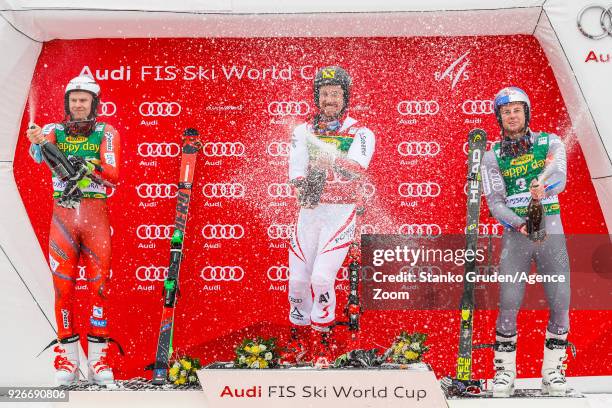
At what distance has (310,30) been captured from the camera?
402 centimetres

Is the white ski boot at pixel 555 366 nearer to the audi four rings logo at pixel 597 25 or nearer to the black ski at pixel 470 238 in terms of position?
the black ski at pixel 470 238

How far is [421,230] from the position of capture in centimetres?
411

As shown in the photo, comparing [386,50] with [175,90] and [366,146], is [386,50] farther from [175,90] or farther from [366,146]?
[175,90]

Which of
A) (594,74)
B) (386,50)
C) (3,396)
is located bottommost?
(3,396)

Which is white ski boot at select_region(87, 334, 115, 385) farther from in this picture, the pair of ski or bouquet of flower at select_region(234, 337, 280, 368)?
the pair of ski

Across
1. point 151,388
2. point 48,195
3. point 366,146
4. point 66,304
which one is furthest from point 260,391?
point 48,195

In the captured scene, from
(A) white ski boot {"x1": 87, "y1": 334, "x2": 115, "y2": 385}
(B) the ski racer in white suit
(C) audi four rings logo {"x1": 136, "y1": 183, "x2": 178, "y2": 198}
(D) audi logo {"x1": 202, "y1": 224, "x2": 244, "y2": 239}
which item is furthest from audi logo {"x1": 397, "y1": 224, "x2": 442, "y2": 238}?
Result: (A) white ski boot {"x1": 87, "y1": 334, "x2": 115, "y2": 385}

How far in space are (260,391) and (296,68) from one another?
2.03 m

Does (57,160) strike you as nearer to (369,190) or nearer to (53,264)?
(53,264)

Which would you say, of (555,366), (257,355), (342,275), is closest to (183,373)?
(257,355)

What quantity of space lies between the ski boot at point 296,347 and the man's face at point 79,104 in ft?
5.92

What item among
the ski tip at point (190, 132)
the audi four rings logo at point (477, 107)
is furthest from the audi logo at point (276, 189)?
the audi four rings logo at point (477, 107)

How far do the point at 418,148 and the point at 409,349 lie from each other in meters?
1.27

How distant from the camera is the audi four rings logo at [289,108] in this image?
4172 millimetres
